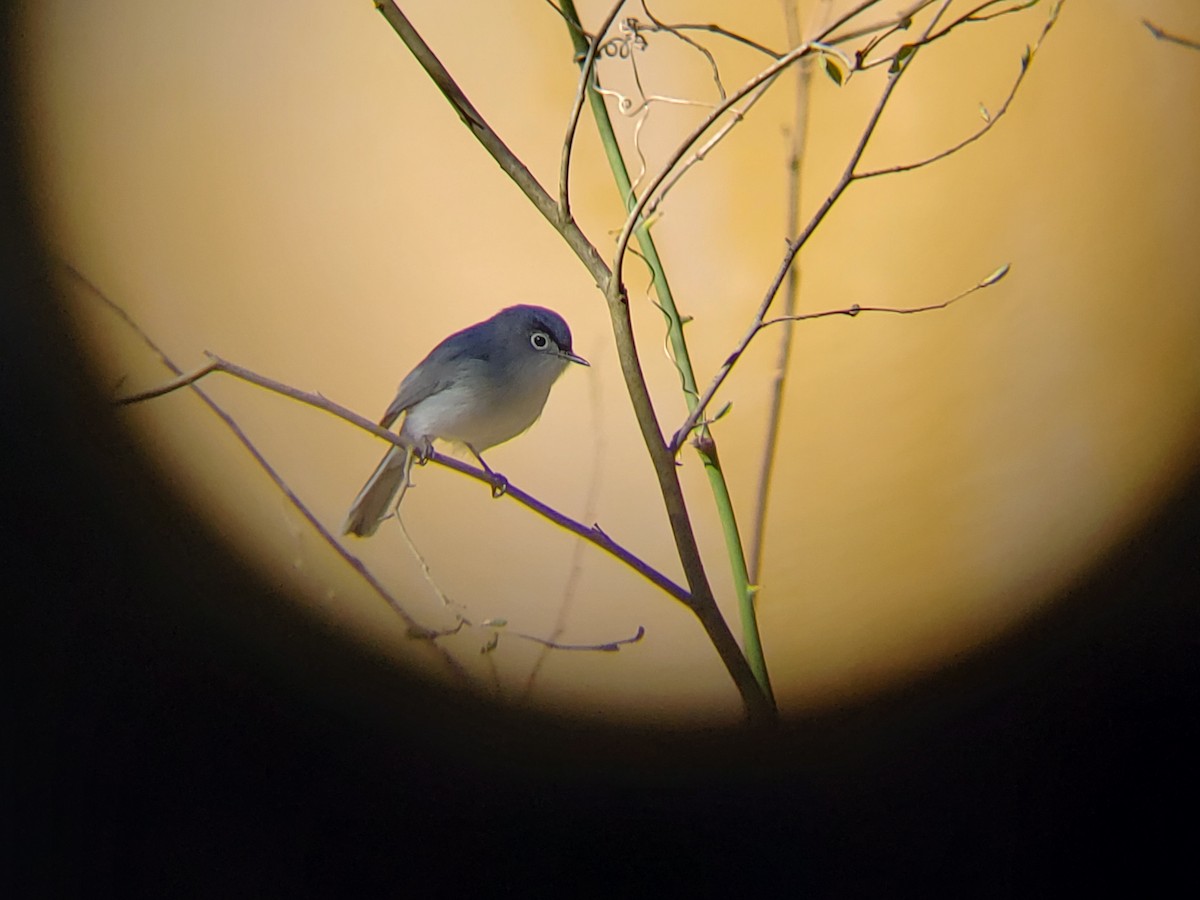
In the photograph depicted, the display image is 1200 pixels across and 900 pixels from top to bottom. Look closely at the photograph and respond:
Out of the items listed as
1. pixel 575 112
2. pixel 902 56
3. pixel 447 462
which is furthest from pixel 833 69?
pixel 447 462

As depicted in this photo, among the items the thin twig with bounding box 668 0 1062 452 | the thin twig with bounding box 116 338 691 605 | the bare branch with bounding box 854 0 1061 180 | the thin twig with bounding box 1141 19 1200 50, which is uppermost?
the thin twig with bounding box 1141 19 1200 50

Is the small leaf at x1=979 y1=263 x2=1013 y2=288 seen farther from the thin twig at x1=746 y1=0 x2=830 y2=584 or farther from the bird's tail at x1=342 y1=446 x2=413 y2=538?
the bird's tail at x1=342 y1=446 x2=413 y2=538

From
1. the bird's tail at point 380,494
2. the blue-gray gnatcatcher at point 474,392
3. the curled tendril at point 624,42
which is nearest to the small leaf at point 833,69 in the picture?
the curled tendril at point 624,42

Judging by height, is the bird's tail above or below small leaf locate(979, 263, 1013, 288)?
below

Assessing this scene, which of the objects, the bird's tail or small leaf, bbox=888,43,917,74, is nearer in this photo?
small leaf, bbox=888,43,917,74

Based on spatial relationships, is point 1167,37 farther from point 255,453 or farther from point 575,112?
point 255,453

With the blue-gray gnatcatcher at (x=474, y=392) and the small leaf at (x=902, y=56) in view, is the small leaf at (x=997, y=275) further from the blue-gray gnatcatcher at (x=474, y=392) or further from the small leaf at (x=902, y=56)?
the blue-gray gnatcatcher at (x=474, y=392)

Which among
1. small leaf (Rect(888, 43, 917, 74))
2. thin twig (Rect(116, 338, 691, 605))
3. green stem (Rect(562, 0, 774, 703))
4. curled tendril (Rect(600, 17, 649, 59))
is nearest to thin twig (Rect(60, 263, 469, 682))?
thin twig (Rect(116, 338, 691, 605))

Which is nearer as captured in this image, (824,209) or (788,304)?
(824,209)

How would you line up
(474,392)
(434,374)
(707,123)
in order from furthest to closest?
(474,392)
(434,374)
(707,123)
